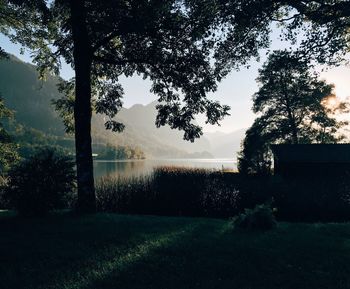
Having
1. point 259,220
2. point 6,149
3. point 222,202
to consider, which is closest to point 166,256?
point 259,220

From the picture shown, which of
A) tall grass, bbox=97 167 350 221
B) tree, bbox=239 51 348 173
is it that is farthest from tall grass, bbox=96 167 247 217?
tree, bbox=239 51 348 173

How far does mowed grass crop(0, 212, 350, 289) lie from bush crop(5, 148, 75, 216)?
1.01 metres

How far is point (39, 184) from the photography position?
Result: 11234mm

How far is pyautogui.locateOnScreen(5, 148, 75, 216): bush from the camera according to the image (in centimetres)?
1102

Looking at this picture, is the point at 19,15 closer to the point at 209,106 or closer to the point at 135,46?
the point at 135,46

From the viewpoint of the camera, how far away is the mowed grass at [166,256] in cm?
550

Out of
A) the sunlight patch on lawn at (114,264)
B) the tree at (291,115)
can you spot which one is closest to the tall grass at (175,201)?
the sunlight patch on lawn at (114,264)

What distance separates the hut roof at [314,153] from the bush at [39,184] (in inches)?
928

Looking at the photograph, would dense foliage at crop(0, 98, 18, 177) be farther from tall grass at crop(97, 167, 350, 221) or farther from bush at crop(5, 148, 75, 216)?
bush at crop(5, 148, 75, 216)

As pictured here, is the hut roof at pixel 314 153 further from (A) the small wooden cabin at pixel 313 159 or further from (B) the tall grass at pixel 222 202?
(B) the tall grass at pixel 222 202

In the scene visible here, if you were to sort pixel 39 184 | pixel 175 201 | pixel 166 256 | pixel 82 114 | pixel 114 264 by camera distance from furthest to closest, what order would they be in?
pixel 175 201, pixel 82 114, pixel 39 184, pixel 166 256, pixel 114 264

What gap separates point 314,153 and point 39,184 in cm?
2714

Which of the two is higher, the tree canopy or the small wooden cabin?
the tree canopy

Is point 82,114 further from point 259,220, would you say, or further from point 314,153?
point 314,153
